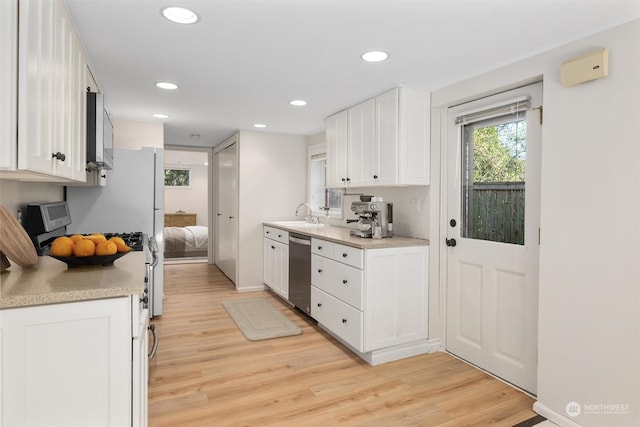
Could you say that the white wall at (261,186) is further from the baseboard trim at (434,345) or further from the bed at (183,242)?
the baseboard trim at (434,345)

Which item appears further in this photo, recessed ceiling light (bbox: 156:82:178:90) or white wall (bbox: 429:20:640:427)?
recessed ceiling light (bbox: 156:82:178:90)

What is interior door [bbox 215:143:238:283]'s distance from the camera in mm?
5152

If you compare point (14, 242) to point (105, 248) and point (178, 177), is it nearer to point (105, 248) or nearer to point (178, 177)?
point (105, 248)

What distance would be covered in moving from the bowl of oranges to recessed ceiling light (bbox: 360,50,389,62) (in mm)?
1803

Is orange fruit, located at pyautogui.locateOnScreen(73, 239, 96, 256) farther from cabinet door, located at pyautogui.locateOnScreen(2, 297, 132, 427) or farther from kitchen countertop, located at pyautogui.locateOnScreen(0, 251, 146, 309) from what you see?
cabinet door, located at pyautogui.locateOnScreen(2, 297, 132, 427)

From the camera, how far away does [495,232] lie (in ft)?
8.65

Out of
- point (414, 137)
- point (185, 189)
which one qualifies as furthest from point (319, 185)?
point (185, 189)

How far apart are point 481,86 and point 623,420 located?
210 cm

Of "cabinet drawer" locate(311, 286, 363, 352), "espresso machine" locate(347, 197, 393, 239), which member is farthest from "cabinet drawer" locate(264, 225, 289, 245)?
"espresso machine" locate(347, 197, 393, 239)

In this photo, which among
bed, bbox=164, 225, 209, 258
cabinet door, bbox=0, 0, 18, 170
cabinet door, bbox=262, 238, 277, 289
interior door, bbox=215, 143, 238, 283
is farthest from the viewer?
bed, bbox=164, 225, 209, 258

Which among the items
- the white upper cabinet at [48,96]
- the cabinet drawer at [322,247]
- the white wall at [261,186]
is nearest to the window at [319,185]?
the white wall at [261,186]

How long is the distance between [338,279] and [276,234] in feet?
5.31

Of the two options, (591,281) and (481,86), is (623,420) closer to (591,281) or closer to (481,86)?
(591,281)

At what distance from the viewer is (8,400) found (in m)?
1.26
